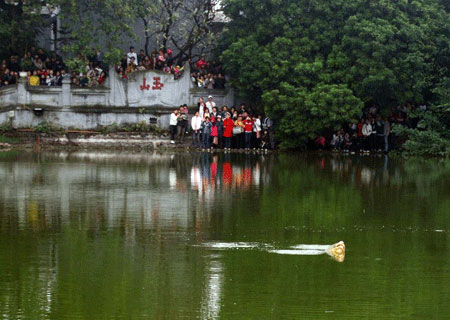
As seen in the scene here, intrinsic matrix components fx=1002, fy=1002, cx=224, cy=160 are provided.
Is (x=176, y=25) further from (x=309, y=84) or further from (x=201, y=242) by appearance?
(x=201, y=242)

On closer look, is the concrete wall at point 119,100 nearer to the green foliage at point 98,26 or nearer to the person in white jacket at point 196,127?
the green foliage at point 98,26

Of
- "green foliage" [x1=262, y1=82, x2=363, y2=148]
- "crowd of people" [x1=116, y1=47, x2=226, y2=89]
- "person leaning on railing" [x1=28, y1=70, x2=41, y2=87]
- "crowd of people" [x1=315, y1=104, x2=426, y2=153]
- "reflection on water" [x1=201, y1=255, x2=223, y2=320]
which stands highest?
"crowd of people" [x1=116, y1=47, x2=226, y2=89]

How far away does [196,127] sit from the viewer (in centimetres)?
4581

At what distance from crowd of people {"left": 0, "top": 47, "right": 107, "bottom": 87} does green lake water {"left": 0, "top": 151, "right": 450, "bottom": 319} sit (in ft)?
55.5

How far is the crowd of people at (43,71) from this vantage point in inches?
1848

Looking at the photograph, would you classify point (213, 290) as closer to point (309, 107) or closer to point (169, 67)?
point (309, 107)

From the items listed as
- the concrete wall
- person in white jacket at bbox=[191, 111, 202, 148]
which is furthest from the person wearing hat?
person in white jacket at bbox=[191, 111, 202, 148]

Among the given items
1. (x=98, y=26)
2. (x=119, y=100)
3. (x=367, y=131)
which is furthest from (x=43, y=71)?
(x=367, y=131)

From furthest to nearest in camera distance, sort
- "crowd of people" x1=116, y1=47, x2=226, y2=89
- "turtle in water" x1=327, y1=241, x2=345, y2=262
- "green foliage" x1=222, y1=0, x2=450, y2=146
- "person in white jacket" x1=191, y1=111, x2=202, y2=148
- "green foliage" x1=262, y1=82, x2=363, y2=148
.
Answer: "crowd of people" x1=116, y1=47, x2=226, y2=89 → "person in white jacket" x1=191, y1=111, x2=202, y2=148 → "green foliage" x1=222, y1=0, x2=450, y2=146 → "green foliage" x1=262, y1=82, x2=363, y2=148 → "turtle in water" x1=327, y1=241, x2=345, y2=262

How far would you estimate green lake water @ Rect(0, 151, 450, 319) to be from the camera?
41.3 feet

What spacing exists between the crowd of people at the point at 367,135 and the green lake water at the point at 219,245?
14.8m

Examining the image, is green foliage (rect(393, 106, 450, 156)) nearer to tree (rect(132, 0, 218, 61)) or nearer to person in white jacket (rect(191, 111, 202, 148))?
person in white jacket (rect(191, 111, 202, 148))

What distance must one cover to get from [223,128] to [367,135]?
21.5 ft

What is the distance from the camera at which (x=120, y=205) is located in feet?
72.3
